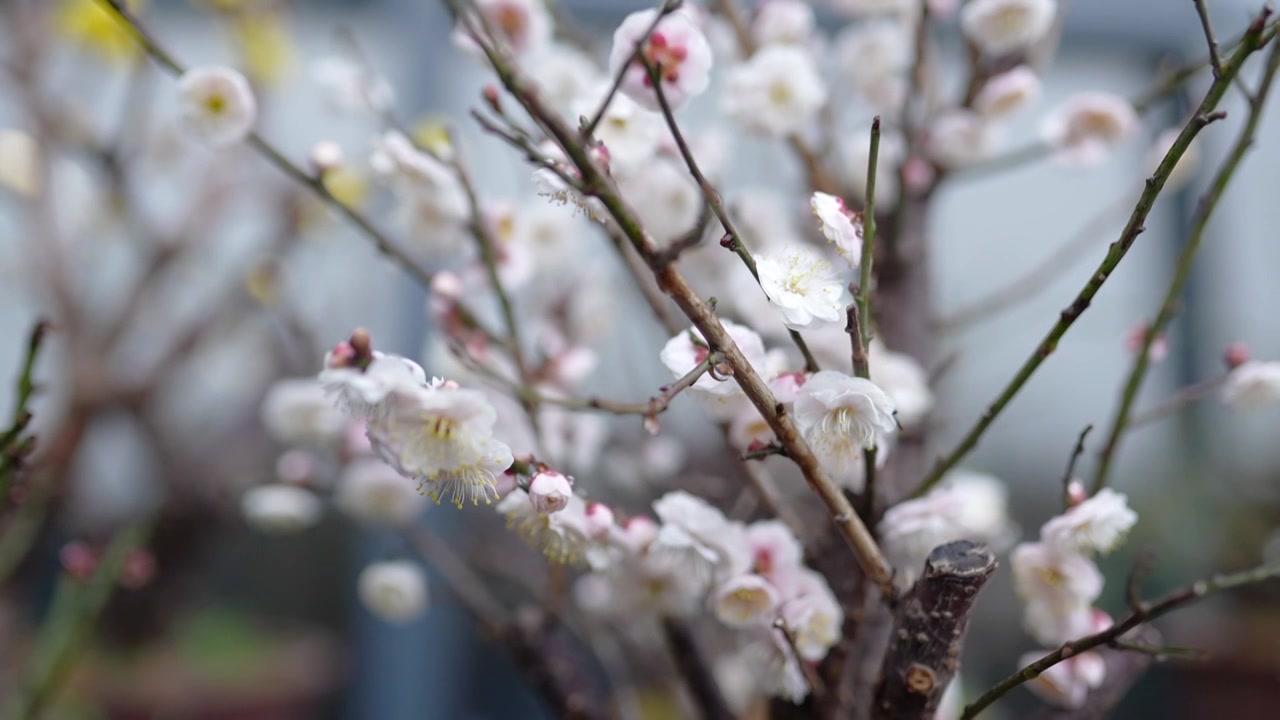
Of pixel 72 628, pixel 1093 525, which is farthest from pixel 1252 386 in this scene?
pixel 72 628

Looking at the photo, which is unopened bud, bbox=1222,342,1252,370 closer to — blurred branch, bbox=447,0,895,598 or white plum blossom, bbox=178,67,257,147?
blurred branch, bbox=447,0,895,598

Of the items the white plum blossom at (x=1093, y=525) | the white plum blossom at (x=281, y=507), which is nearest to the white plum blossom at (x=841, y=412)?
the white plum blossom at (x=1093, y=525)

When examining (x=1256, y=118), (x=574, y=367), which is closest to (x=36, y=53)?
(x=574, y=367)

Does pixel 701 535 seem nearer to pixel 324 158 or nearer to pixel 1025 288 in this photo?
pixel 324 158

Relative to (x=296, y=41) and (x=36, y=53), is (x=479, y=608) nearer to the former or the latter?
(x=36, y=53)

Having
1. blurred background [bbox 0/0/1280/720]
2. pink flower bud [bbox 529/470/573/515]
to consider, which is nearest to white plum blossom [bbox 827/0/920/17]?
blurred background [bbox 0/0/1280/720]

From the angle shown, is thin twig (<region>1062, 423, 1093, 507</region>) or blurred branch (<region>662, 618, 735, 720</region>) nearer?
thin twig (<region>1062, 423, 1093, 507</region>)

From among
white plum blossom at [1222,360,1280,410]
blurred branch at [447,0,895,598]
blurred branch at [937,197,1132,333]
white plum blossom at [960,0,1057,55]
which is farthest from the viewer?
blurred branch at [937,197,1132,333]
